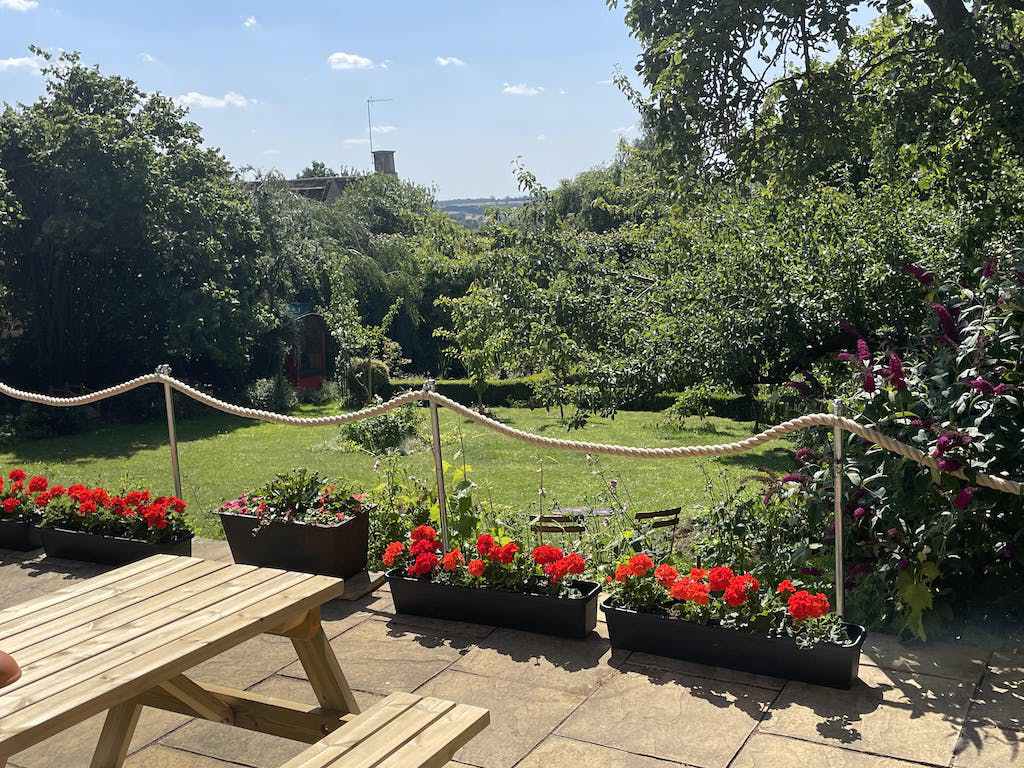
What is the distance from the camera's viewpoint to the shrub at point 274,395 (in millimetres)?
22281

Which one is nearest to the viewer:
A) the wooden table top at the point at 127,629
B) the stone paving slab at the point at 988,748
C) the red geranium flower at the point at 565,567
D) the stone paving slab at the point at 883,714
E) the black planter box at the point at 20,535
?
the wooden table top at the point at 127,629

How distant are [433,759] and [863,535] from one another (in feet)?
9.14

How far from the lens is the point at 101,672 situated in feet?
8.74

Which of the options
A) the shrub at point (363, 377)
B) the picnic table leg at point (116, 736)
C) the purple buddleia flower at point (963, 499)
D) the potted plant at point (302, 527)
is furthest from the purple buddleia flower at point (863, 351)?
the shrub at point (363, 377)

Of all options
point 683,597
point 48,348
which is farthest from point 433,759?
point 48,348

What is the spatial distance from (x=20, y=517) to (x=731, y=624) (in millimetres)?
4555

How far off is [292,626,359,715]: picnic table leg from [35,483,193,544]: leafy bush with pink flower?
260cm

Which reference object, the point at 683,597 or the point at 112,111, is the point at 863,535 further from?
the point at 112,111

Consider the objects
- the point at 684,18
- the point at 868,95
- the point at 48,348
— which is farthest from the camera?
the point at 48,348

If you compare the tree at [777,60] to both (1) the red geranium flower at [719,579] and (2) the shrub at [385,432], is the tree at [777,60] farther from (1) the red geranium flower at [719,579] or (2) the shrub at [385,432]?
(2) the shrub at [385,432]

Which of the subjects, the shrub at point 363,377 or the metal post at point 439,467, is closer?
the metal post at point 439,467

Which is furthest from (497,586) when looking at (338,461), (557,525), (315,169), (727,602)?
(315,169)

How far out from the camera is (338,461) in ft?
49.8

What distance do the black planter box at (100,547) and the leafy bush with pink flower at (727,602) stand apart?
9.15 feet
